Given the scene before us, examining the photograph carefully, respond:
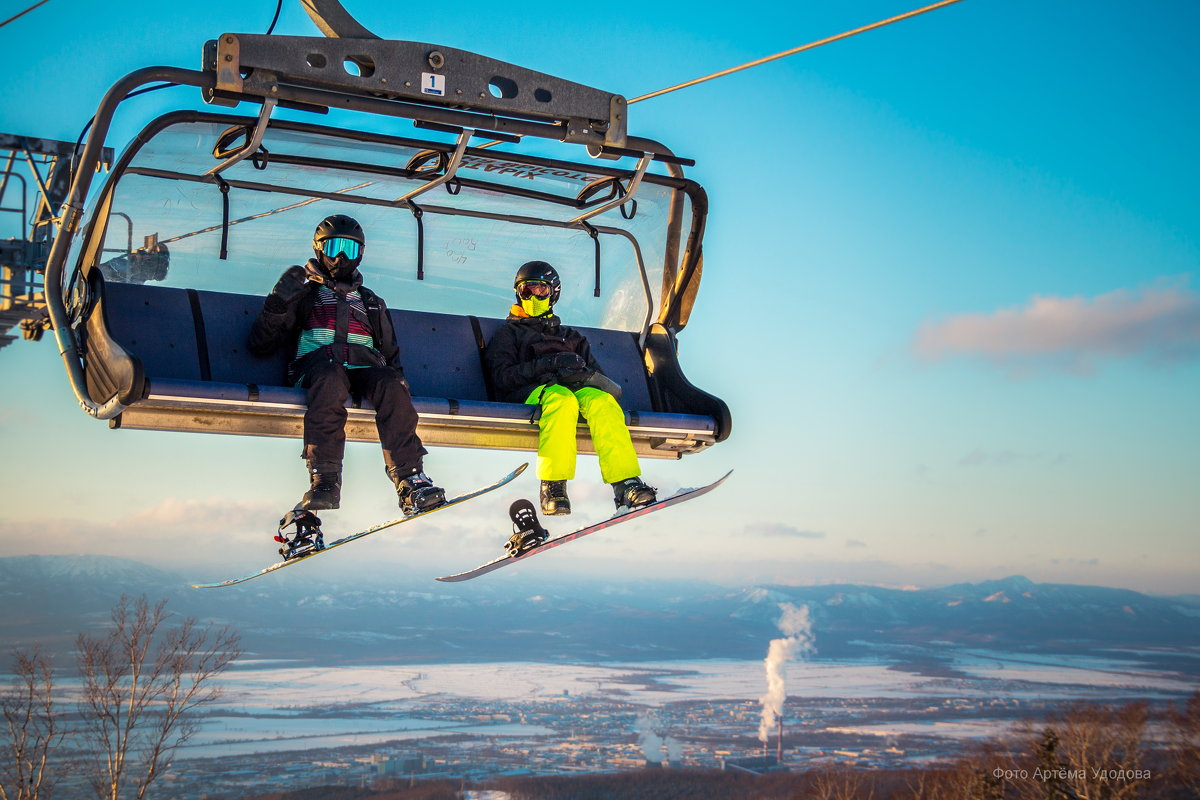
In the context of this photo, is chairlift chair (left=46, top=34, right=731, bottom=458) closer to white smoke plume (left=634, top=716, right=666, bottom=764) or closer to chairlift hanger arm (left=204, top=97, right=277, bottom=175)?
chairlift hanger arm (left=204, top=97, right=277, bottom=175)

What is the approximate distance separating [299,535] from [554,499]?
1.33 m

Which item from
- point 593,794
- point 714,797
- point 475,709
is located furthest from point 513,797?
point 475,709

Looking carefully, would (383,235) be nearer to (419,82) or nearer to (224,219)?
(224,219)

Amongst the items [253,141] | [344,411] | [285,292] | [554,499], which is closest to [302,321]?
[285,292]

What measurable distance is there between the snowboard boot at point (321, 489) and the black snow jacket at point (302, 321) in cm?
56

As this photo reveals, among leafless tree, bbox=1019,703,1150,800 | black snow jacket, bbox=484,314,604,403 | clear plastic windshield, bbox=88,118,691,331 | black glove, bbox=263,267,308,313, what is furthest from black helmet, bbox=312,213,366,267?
leafless tree, bbox=1019,703,1150,800

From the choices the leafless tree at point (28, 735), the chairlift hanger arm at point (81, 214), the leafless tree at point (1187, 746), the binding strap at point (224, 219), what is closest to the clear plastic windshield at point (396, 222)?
the binding strap at point (224, 219)

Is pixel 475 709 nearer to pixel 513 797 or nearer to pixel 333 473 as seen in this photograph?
pixel 513 797

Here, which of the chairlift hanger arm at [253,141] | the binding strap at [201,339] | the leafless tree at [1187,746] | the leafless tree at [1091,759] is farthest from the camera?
the leafless tree at [1187,746]

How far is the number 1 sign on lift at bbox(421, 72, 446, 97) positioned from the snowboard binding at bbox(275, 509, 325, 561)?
2073 millimetres

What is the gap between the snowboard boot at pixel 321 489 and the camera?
6133 mm

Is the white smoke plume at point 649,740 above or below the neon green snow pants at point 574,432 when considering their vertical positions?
below

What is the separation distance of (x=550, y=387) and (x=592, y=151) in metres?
1.31

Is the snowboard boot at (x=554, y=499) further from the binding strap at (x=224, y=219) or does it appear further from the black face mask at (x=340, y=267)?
the binding strap at (x=224, y=219)
